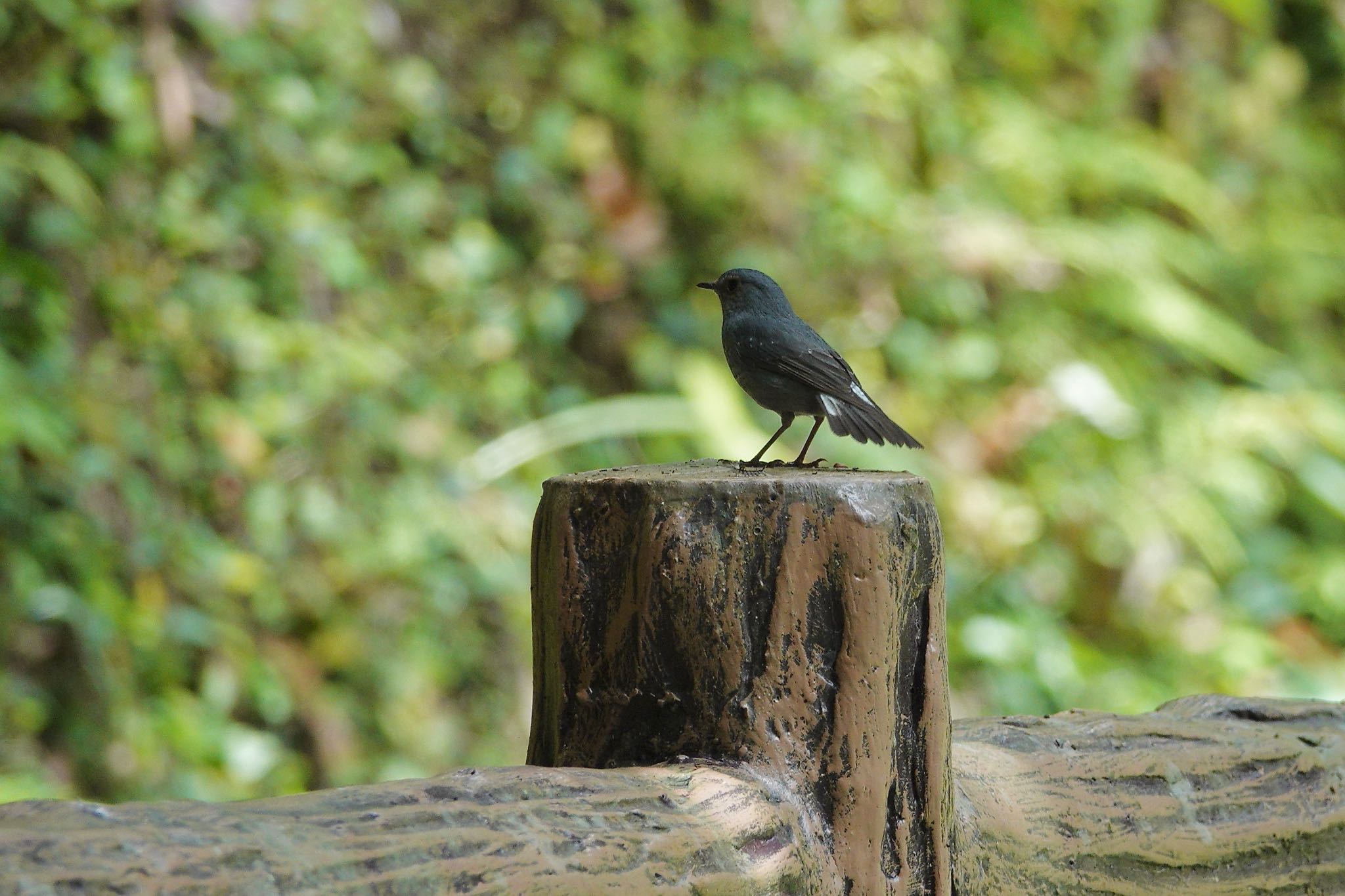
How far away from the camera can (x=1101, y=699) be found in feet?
16.2

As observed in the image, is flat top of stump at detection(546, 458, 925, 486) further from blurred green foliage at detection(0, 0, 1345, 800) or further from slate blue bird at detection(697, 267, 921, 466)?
blurred green foliage at detection(0, 0, 1345, 800)

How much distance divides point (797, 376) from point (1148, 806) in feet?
3.13

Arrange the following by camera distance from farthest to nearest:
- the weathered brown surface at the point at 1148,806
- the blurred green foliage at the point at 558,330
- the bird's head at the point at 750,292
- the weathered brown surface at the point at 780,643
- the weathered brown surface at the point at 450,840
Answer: the blurred green foliage at the point at 558,330
the bird's head at the point at 750,292
the weathered brown surface at the point at 1148,806
the weathered brown surface at the point at 780,643
the weathered brown surface at the point at 450,840

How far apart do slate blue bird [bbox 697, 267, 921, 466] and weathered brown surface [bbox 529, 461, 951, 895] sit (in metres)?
0.79

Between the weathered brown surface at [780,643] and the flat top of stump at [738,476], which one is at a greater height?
the flat top of stump at [738,476]

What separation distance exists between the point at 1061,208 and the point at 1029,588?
1932 millimetres

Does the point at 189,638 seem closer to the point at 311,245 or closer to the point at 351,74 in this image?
the point at 311,245

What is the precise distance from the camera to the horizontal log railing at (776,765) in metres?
1.02

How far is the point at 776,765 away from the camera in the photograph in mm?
1296

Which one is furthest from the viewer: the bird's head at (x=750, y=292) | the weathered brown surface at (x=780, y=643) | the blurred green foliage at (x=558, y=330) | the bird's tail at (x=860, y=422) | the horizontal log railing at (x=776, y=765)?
the blurred green foliage at (x=558, y=330)

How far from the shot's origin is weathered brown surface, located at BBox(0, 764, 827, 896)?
0.84 metres

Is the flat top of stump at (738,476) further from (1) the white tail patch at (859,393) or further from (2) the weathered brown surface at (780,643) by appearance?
(1) the white tail patch at (859,393)

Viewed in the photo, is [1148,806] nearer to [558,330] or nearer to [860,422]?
[860,422]

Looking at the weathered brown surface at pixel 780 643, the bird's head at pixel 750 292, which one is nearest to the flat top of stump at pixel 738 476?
the weathered brown surface at pixel 780 643
